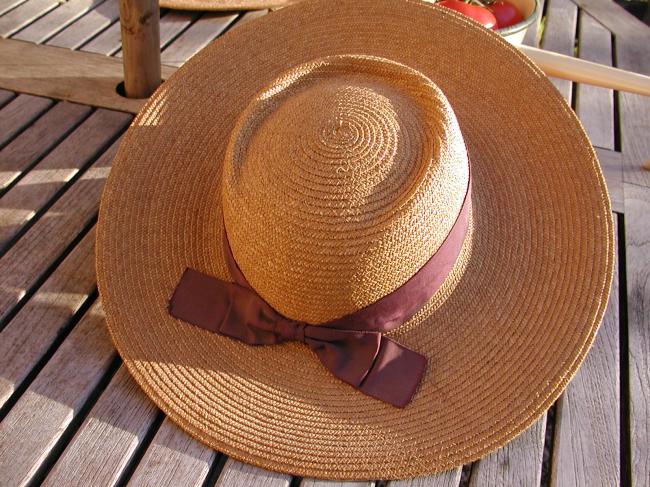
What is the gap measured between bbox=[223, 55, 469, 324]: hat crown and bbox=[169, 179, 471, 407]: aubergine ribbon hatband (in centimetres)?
2

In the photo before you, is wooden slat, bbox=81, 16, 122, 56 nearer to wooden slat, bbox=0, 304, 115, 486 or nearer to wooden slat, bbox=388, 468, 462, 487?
wooden slat, bbox=0, 304, 115, 486

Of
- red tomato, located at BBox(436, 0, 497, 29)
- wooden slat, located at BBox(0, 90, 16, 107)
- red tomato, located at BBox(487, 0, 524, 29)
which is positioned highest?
red tomato, located at BBox(436, 0, 497, 29)

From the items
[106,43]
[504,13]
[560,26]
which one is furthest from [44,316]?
[560,26]

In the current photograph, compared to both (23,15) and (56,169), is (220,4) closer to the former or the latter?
(23,15)

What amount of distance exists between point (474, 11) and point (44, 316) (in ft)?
4.49

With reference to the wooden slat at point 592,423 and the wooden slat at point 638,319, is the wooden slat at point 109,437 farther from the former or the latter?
the wooden slat at point 638,319

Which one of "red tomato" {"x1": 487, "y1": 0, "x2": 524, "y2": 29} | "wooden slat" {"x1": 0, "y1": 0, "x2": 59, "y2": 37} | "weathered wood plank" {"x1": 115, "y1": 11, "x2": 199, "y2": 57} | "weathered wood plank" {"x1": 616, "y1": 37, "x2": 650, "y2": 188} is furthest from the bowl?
"wooden slat" {"x1": 0, "y1": 0, "x2": 59, "y2": 37}

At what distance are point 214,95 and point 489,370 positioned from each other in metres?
0.72

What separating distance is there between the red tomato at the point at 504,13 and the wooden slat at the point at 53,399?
4.71ft

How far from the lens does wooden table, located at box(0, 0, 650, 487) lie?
1.18 metres

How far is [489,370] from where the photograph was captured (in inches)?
46.0

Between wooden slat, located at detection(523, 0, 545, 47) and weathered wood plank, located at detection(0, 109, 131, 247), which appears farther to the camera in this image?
wooden slat, located at detection(523, 0, 545, 47)

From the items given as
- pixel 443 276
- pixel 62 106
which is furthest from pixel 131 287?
pixel 62 106

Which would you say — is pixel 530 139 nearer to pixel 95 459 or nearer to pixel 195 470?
pixel 195 470
